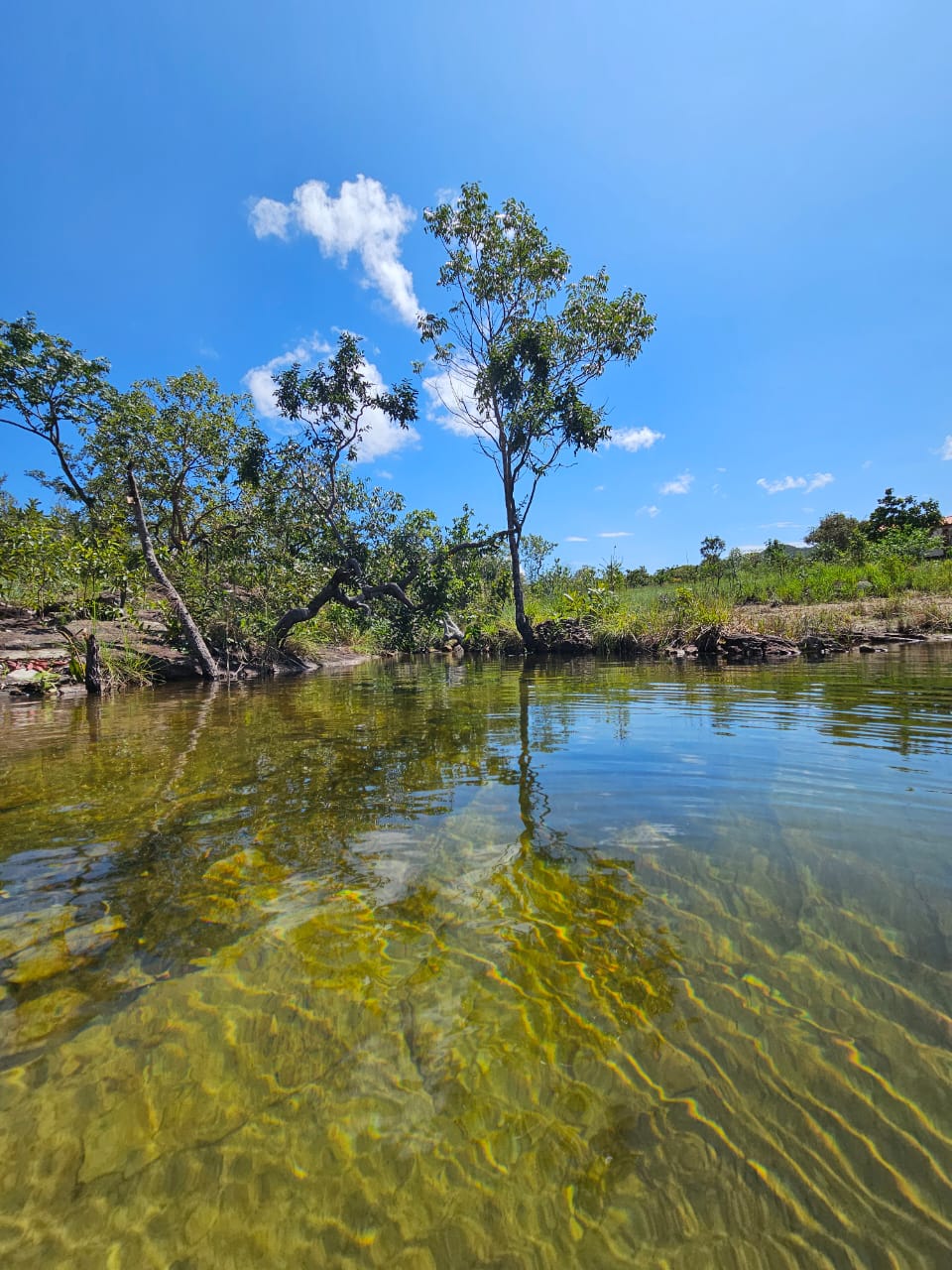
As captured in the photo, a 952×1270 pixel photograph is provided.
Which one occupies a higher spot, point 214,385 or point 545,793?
point 214,385

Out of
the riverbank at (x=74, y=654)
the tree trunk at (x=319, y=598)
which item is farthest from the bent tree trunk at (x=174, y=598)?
the tree trunk at (x=319, y=598)

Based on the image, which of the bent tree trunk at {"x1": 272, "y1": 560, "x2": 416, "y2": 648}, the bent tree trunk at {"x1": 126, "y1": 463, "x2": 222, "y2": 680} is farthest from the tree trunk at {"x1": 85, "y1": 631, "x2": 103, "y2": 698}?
the bent tree trunk at {"x1": 272, "y1": 560, "x2": 416, "y2": 648}

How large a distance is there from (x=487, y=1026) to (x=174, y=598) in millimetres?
15124

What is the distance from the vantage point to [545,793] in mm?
3803

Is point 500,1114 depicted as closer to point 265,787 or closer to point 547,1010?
point 547,1010

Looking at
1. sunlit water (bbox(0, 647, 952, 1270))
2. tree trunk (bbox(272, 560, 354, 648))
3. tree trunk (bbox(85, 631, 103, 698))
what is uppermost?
tree trunk (bbox(272, 560, 354, 648))

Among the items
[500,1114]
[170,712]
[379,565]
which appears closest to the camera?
[500,1114]

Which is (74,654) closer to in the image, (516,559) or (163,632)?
(163,632)

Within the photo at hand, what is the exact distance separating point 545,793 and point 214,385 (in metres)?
18.5

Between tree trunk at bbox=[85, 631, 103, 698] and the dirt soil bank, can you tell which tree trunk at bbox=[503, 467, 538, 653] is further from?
tree trunk at bbox=[85, 631, 103, 698]

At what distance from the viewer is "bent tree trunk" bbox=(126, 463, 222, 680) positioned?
46.2 ft

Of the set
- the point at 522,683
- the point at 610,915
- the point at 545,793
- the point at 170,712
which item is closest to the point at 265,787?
the point at 545,793

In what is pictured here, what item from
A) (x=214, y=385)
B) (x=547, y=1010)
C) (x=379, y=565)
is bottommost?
(x=547, y=1010)

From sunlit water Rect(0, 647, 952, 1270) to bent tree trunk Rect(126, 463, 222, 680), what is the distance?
11.7 m
